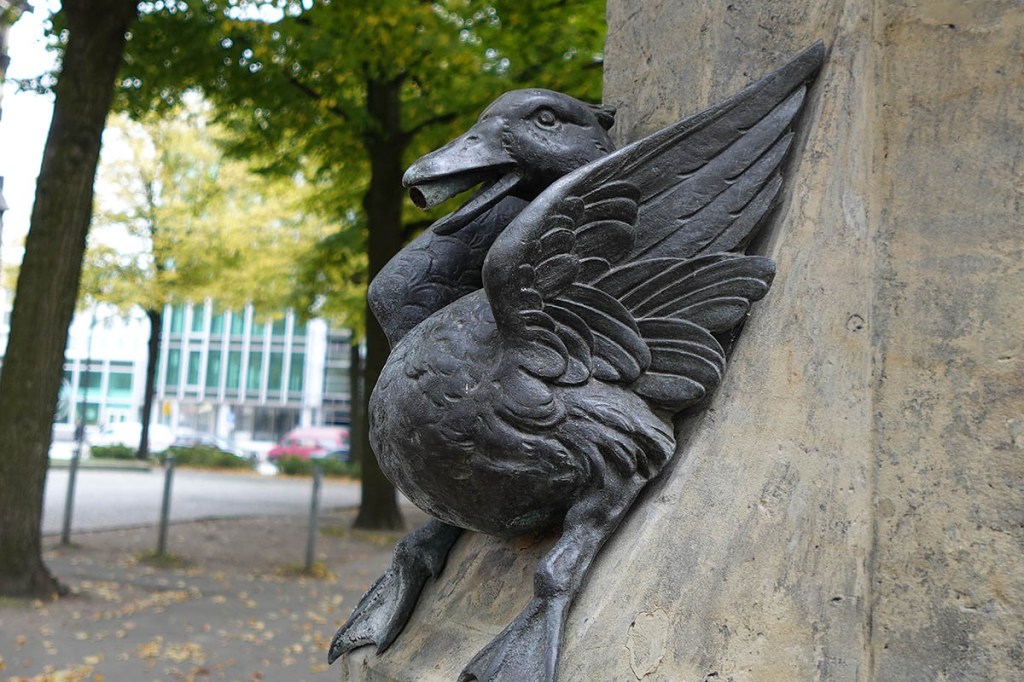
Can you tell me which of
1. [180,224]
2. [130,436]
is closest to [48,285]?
[180,224]

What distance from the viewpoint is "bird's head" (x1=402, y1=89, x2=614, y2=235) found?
2260 millimetres

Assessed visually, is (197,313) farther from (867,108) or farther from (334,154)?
(867,108)

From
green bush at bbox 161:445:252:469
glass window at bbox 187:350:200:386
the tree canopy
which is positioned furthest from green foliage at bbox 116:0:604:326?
glass window at bbox 187:350:200:386

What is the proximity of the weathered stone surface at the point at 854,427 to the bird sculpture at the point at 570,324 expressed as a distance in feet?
0.29

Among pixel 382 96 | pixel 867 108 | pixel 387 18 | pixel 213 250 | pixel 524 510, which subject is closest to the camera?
pixel 524 510

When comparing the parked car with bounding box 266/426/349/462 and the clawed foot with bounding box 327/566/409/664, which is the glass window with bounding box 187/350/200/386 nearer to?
the parked car with bounding box 266/426/349/462

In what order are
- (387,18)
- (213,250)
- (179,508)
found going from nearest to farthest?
(387,18) → (179,508) → (213,250)

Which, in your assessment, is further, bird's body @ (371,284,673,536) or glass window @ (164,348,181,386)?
glass window @ (164,348,181,386)

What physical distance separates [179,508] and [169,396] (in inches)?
1578

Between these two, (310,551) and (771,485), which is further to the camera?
(310,551)

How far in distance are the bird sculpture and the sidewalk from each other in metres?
4.81

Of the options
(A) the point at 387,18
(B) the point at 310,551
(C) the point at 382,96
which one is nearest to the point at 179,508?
(B) the point at 310,551

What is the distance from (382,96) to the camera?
1245 centimetres

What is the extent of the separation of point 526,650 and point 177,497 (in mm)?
16871
